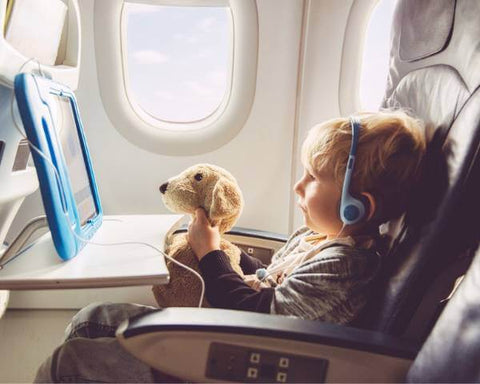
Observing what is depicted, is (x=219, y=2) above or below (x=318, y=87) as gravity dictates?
above

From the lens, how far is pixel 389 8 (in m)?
1.62

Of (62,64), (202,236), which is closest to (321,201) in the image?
(202,236)

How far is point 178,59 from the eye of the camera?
5.95ft

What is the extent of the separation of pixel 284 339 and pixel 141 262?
1.09ft

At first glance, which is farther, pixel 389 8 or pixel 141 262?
pixel 389 8

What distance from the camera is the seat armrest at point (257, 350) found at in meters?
0.68

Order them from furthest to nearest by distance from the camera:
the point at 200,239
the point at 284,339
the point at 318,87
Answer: the point at 318,87 → the point at 200,239 → the point at 284,339

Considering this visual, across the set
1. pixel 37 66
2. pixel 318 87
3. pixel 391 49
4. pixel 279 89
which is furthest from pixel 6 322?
pixel 391 49

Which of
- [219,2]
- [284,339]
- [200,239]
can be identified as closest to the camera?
[284,339]

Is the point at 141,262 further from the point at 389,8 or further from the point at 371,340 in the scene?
the point at 389,8

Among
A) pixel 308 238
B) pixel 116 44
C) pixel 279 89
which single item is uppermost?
pixel 116 44

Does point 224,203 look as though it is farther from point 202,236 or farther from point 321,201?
point 321,201

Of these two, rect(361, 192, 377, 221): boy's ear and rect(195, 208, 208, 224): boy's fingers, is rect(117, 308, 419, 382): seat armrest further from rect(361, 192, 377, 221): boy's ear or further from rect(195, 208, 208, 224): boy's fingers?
rect(195, 208, 208, 224): boy's fingers

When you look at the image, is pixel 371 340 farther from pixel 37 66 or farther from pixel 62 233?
pixel 37 66
